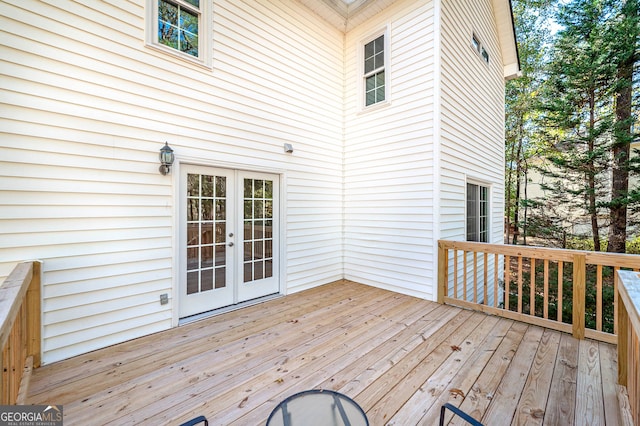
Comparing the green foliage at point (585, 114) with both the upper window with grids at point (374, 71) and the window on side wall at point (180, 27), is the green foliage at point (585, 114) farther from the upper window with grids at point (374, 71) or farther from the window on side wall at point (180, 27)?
the window on side wall at point (180, 27)

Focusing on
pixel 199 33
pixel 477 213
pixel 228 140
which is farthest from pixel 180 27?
pixel 477 213

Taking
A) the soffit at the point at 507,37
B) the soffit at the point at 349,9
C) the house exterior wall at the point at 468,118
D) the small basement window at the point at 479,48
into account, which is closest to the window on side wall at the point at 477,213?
the house exterior wall at the point at 468,118

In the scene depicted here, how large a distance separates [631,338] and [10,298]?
3.70 metres

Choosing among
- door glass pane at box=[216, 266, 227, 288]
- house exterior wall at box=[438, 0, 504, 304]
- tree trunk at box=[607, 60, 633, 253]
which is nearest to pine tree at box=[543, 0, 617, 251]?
tree trunk at box=[607, 60, 633, 253]

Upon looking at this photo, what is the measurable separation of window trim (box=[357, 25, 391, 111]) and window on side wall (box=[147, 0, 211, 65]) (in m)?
2.87

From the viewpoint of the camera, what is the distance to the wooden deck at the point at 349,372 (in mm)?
1872

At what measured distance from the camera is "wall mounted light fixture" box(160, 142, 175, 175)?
307cm

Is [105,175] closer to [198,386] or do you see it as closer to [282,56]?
[198,386]

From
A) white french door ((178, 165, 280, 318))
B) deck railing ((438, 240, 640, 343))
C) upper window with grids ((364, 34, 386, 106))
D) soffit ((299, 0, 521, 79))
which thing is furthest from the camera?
upper window with grids ((364, 34, 386, 106))

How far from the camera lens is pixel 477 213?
229 inches

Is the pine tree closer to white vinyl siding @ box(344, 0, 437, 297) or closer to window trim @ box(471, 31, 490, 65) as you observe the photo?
window trim @ box(471, 31, 490, 65)

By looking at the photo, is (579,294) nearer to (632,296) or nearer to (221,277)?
(632,296)

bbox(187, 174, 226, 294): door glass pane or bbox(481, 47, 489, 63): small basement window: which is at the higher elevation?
bbox(481, 47, 489, 63): small basement window

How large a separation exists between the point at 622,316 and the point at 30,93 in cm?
533
